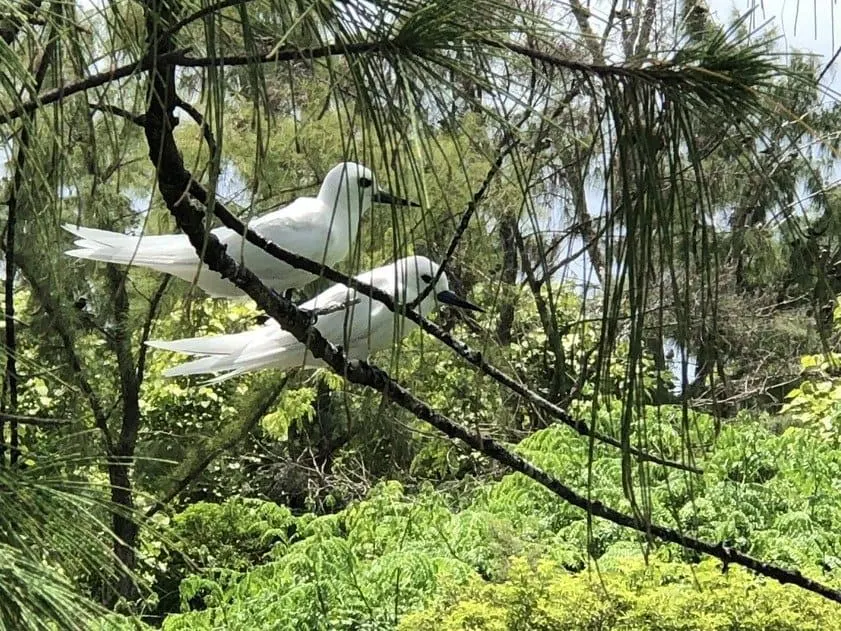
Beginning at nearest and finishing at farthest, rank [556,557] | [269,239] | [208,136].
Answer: [208,136] → [269,239] → [556,557]

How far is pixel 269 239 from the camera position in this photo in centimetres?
124

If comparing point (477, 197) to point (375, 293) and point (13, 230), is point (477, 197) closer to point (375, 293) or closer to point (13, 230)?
point (375, 293)

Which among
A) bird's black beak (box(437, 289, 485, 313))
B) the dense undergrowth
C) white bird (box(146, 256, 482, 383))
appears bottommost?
the dense undergrowth

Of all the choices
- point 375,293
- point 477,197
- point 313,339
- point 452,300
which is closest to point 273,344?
point 452,300

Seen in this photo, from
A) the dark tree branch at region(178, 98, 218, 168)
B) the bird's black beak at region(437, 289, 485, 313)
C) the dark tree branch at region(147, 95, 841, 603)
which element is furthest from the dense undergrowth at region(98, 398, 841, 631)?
the dark tree branch at region(178, 98, 218, 168)

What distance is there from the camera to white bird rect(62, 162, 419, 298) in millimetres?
989

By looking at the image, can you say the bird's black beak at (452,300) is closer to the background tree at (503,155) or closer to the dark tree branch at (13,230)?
the background tree at (503,155)

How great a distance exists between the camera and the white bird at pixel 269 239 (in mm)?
989

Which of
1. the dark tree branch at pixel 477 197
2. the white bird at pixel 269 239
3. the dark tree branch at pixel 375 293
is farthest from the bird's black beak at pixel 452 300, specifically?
the dark tree branch at pixel 477 197

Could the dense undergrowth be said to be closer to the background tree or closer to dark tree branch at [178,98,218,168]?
the background tree

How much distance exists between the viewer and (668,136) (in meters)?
0.51

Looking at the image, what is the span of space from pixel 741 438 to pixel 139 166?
1.61 m

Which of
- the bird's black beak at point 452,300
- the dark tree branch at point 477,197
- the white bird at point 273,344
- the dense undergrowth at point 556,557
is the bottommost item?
the dense undergrowth at point 556,557

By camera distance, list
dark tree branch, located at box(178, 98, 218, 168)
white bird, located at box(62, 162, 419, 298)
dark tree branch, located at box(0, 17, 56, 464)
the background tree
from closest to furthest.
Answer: dark tree branch, located at box(178, 98, 218, 168) < the background tree < dark tree branch, located at box(0, 17, 56, 464) < white bird, located at box(62, 162, 419, 298)
